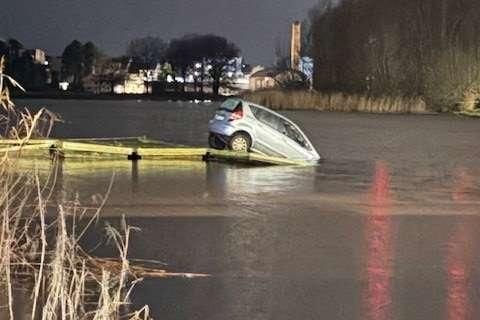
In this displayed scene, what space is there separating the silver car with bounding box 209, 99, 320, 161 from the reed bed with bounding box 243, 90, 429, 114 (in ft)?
147

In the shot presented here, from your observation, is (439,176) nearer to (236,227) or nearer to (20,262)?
(236,227)

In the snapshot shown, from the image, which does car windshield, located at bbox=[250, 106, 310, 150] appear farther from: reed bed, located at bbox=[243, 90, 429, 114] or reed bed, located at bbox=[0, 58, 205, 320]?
reed bed, located at bbox=[243, 90, 429, 114]

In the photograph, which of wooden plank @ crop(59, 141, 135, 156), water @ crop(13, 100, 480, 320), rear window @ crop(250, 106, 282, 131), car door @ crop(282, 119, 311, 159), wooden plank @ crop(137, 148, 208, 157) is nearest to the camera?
water @ crop(13, 100, 480, 320)

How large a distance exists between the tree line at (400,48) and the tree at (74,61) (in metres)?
78.6

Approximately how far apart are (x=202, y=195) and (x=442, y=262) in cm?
666

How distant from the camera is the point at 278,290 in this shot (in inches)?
322

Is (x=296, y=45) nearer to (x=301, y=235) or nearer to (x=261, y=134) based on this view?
(x=261, y=134)

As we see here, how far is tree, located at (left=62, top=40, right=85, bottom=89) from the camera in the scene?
15950 cm

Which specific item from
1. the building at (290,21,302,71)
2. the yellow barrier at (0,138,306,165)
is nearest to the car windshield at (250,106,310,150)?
the yellow barrier at (0,138,306,165)

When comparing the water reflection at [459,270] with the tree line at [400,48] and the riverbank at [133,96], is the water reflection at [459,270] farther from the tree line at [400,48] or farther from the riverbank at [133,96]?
the riverbank at [133,96]

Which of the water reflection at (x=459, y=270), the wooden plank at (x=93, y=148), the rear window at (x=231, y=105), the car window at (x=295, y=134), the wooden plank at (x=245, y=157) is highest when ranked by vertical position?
the rear window at (x=231, y=105)

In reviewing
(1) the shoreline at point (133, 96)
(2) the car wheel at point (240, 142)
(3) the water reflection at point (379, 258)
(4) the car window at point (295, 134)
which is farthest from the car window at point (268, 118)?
(1) the shoreline at point (133, 96)

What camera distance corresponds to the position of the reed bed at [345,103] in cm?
6975

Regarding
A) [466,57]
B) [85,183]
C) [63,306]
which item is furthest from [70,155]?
[466,57]
